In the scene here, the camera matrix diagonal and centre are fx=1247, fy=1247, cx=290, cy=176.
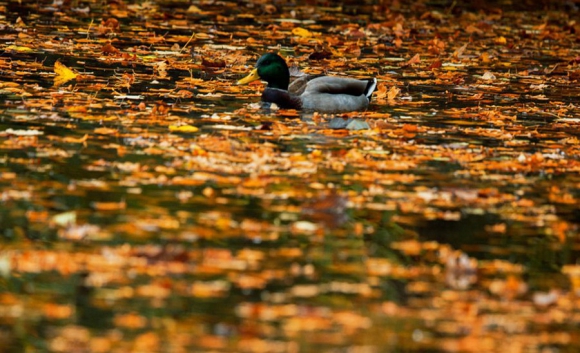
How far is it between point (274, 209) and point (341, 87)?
4.13 m

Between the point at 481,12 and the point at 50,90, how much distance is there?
37.5 feet

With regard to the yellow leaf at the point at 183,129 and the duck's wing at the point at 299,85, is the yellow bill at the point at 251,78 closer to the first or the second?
the duck's wing at the point at 299,85

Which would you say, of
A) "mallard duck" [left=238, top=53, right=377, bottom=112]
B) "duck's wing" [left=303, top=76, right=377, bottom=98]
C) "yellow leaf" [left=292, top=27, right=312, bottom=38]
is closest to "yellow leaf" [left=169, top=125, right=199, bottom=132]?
"mallard duck" [left=238, top=53, right=377, bottom=112]

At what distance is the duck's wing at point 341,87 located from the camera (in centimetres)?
1080

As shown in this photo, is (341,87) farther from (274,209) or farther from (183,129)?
(274,209)

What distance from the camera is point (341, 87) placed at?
35.4 ft

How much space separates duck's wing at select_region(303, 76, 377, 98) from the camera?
1080cm

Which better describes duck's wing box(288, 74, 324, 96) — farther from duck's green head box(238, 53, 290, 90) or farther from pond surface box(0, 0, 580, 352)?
pond surface box(0, 0, 580, 352)

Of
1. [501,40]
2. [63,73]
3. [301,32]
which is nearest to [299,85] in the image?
[63,73]

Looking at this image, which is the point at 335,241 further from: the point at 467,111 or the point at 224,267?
the point at 467,111

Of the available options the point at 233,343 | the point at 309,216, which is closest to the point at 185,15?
the point at 309,216

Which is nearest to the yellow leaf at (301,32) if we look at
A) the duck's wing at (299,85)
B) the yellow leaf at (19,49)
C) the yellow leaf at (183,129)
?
the yellow leaf at (19,49)

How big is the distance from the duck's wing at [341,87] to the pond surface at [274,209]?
13.1 inches

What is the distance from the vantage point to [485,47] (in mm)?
16188
